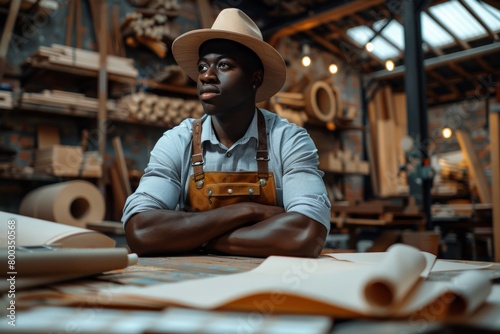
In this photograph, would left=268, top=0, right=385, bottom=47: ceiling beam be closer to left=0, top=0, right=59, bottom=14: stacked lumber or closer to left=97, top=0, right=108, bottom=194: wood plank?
left=97, top=0, right=108, bottom=194: wood plank

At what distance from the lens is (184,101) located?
647 cm

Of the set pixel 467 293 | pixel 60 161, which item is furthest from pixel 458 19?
pixel 467 293

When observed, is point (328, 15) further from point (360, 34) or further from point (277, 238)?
point (277, 238)

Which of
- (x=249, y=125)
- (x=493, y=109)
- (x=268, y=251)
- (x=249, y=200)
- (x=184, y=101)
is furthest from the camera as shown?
(x=184, y=101)

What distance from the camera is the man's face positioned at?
2123 millimetres

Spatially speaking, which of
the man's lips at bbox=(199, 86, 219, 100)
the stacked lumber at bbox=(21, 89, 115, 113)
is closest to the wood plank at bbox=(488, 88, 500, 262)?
the man's lips at bbox=(199, 86, 219, 100)

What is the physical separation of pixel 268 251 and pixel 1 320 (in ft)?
3.87

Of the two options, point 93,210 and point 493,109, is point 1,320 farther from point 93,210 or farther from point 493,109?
point 493,109

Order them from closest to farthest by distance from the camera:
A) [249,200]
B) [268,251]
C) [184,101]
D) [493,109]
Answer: [268,251]
[249,200]
[493,109]
[184,101]

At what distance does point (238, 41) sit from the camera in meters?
2.20

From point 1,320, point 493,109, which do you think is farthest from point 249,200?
point 493,109

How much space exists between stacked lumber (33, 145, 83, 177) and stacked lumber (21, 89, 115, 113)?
481 mm

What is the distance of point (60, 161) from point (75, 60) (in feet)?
3.91

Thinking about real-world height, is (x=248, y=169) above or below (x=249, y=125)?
below
